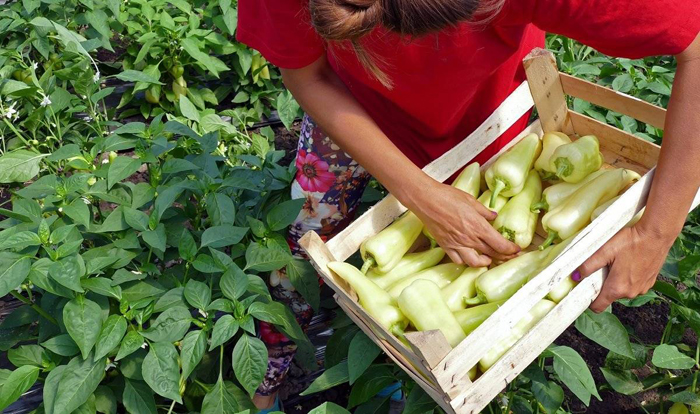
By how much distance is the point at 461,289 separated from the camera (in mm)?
1672

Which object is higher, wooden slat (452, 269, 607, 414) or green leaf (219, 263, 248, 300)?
green leaf (219, 263, 248, 300)

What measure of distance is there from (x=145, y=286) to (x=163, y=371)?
0.29m

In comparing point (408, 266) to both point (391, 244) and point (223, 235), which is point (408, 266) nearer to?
point (391, 244)

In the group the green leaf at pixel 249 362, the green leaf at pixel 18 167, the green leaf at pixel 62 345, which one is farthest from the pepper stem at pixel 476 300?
the green leaf at pixel 18 167

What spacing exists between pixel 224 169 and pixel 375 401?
0.94 m

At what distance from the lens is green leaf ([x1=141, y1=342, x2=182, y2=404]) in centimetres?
176

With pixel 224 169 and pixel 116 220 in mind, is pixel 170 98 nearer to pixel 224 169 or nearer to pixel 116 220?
pixel 224 169

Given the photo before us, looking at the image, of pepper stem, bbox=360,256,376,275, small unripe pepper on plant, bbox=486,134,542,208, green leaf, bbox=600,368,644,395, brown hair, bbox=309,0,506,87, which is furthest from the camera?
green leaf, bbox=600,368,644,395

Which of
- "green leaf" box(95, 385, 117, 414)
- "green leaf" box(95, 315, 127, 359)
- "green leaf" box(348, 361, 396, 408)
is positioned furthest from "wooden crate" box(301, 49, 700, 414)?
"green leaf" box(95, 385, 117, 414)

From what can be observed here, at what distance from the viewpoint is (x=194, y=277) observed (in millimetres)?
2131

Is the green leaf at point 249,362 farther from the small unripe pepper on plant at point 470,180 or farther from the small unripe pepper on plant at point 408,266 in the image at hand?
the small unripe pepper on plant at point 470,180

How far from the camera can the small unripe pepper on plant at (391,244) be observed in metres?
1.73

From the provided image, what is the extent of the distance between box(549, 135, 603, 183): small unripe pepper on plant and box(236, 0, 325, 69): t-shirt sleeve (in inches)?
26.4

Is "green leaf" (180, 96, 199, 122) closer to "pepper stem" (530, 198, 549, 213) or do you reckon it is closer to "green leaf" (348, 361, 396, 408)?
"green leaf" (348, 361, 396, 408)
